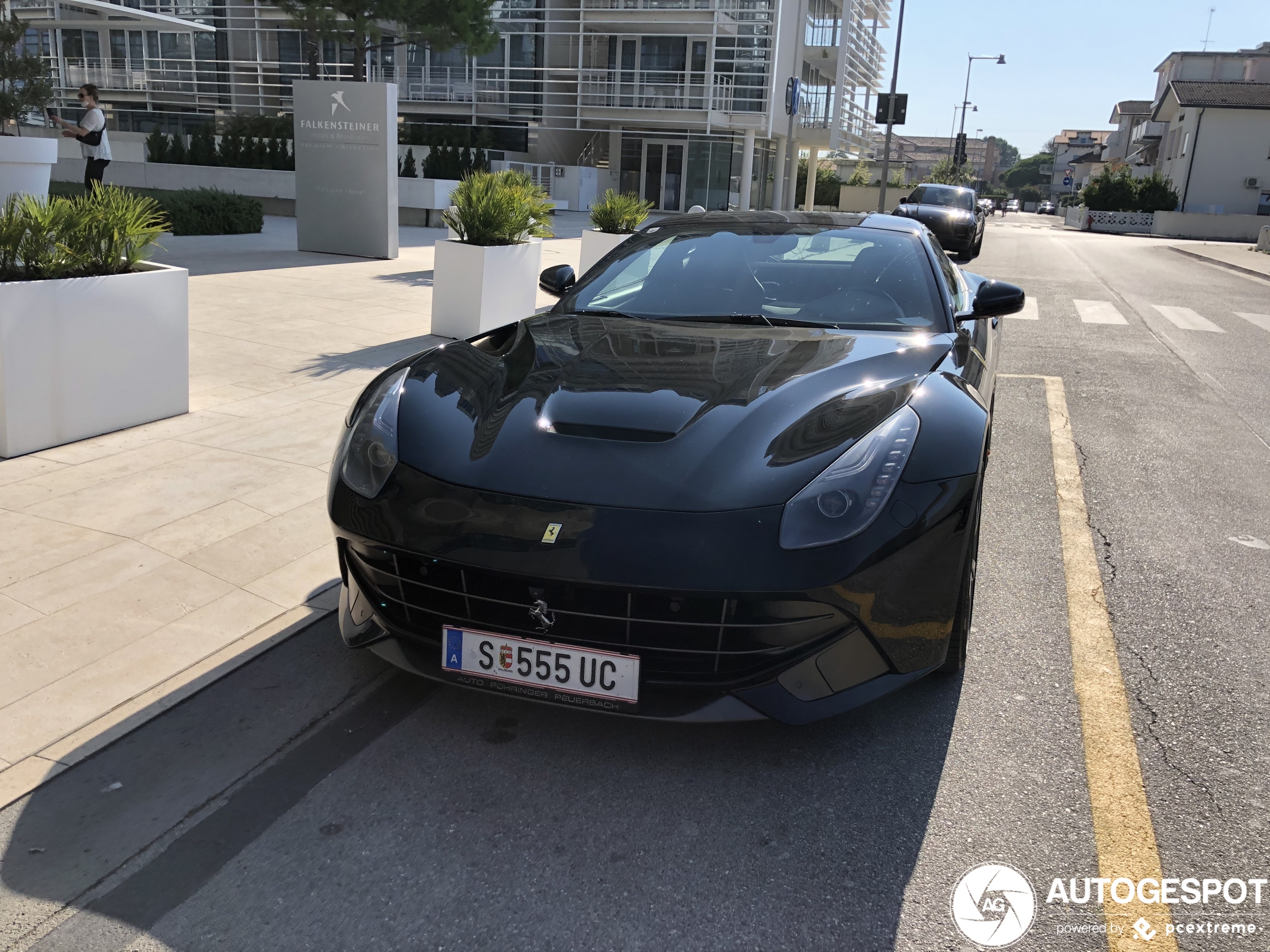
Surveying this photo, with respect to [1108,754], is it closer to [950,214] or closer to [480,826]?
[480,826]

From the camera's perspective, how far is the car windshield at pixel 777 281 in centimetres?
393

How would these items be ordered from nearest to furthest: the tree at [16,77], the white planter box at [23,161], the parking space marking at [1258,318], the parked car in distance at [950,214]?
1. the white planter box at [23,161]
2. the parking space marking at [1258,318]
3. the tree at [16,77]
4. the parked car in distance at [950,214]

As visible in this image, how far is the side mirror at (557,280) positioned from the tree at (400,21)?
64.6ft

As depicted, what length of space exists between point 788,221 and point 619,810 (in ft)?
9.75

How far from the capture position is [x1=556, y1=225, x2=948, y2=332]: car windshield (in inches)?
155

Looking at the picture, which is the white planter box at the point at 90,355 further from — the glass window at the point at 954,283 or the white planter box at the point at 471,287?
the glass window at the point at 954,283

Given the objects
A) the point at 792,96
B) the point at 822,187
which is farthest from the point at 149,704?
the point at 822,187

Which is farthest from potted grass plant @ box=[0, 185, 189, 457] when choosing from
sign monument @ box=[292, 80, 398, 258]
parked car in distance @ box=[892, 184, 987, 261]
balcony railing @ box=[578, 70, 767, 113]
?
balcony railing @ box=[578, 70, 767, 113]

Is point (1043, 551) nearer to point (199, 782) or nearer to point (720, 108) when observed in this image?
point (199, 782)

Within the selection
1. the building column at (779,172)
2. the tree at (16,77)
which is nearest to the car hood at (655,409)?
the tree at (16,77)

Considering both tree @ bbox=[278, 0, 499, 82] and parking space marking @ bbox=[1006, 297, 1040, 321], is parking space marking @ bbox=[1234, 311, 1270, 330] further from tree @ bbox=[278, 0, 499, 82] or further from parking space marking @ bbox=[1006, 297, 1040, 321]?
tree @ bbox=[278, 0, 499, 82]

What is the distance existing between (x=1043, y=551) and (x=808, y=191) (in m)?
46.7

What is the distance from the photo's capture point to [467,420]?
295 centimetres

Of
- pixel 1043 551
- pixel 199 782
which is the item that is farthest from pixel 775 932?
pixel 1043 551
